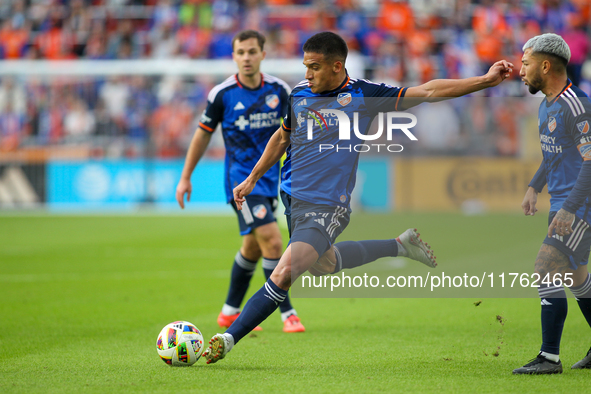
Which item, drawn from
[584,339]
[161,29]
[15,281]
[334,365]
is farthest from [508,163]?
[161,29]

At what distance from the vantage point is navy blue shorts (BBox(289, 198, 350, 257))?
4.31 meters

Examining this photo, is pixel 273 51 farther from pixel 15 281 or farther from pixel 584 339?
pixel 584 339

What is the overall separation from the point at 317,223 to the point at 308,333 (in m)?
1.54

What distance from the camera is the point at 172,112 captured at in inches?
694

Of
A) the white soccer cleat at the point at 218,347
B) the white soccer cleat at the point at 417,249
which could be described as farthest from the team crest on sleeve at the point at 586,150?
the white soccer cleat at the point at 218,347

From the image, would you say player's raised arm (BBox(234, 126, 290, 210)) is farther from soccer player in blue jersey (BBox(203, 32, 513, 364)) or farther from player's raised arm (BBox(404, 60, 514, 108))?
player's raised arm (BBox(404, 60, 514, 108))

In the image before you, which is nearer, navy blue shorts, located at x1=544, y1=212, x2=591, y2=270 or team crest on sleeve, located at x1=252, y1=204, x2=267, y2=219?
navy blue shorts, located at x1=544, y1=212, x2=591, y2=270

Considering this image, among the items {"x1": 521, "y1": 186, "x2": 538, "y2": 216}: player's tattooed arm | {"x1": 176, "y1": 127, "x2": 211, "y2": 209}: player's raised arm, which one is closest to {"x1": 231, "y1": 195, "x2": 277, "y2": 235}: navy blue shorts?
{"x1": 176, "y1": 127, "x2": 211, "y2": 209}: player's raised arm

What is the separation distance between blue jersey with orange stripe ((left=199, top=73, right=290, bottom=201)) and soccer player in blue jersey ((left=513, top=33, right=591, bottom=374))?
2443 millimetres

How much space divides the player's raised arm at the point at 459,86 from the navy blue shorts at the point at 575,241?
3.22 feet

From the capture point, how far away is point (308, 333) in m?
5.56

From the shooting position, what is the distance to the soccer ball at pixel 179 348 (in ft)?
14.2

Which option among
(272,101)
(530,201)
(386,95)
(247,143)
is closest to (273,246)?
(247,143)

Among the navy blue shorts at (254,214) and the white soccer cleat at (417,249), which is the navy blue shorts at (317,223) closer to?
the white soccer cleat at (417,249)
